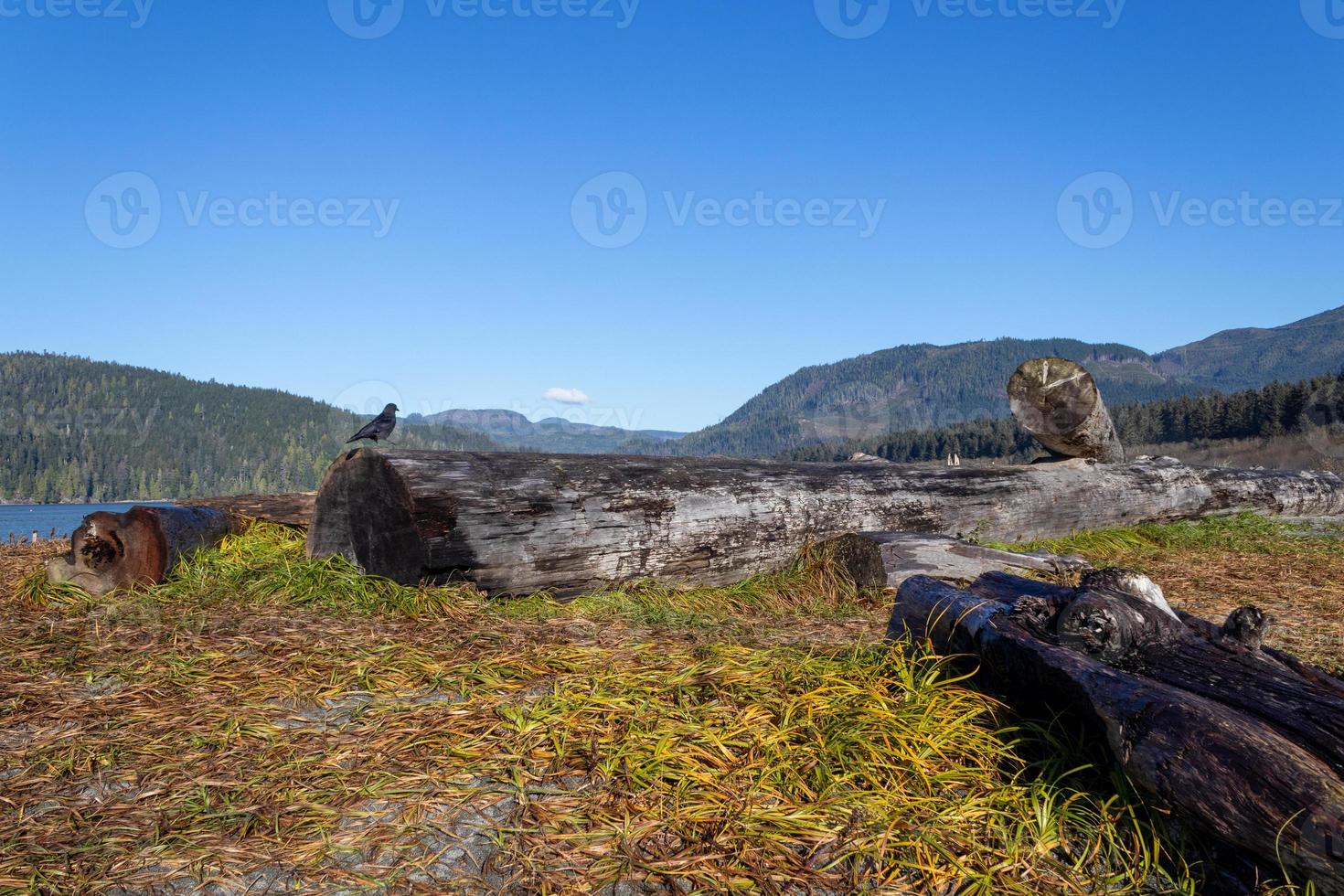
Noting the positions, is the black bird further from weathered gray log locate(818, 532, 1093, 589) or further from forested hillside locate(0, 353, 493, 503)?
forested hillside locate(0, 353, 493, 503)

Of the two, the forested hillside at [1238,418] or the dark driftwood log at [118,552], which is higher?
the forested hillside at [1238,418]

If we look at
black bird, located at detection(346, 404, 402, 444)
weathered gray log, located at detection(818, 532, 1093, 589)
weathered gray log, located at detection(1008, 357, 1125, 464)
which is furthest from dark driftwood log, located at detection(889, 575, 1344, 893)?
weathered gray log, located at detection(1008, 357, 1125, 464)

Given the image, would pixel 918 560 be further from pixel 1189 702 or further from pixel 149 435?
pixel 149 435

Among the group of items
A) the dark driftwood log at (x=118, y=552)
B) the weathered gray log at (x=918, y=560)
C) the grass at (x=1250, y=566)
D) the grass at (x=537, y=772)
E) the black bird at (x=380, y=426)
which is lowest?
the grass at (x=1250, y=566)

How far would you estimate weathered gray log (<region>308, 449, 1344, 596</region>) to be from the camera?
4.89 metres

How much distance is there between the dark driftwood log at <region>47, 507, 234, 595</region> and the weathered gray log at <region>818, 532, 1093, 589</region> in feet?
17.7

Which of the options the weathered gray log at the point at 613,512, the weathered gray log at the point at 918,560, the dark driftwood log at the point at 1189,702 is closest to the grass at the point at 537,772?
the dark driftwood log at the point at 1189,702

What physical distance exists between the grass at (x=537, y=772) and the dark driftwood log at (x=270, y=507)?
328 cm

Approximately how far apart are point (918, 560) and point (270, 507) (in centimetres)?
634

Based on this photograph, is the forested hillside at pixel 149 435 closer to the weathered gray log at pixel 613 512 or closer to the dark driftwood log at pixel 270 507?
the dark driftwood log at pixel 270 507

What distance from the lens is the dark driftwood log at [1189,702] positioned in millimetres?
1857

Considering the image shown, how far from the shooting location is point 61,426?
6093 inches

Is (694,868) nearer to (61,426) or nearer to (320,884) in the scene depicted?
(320,884)

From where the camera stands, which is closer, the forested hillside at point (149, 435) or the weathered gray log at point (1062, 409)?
the weathered gray log at point (1062, 409)
